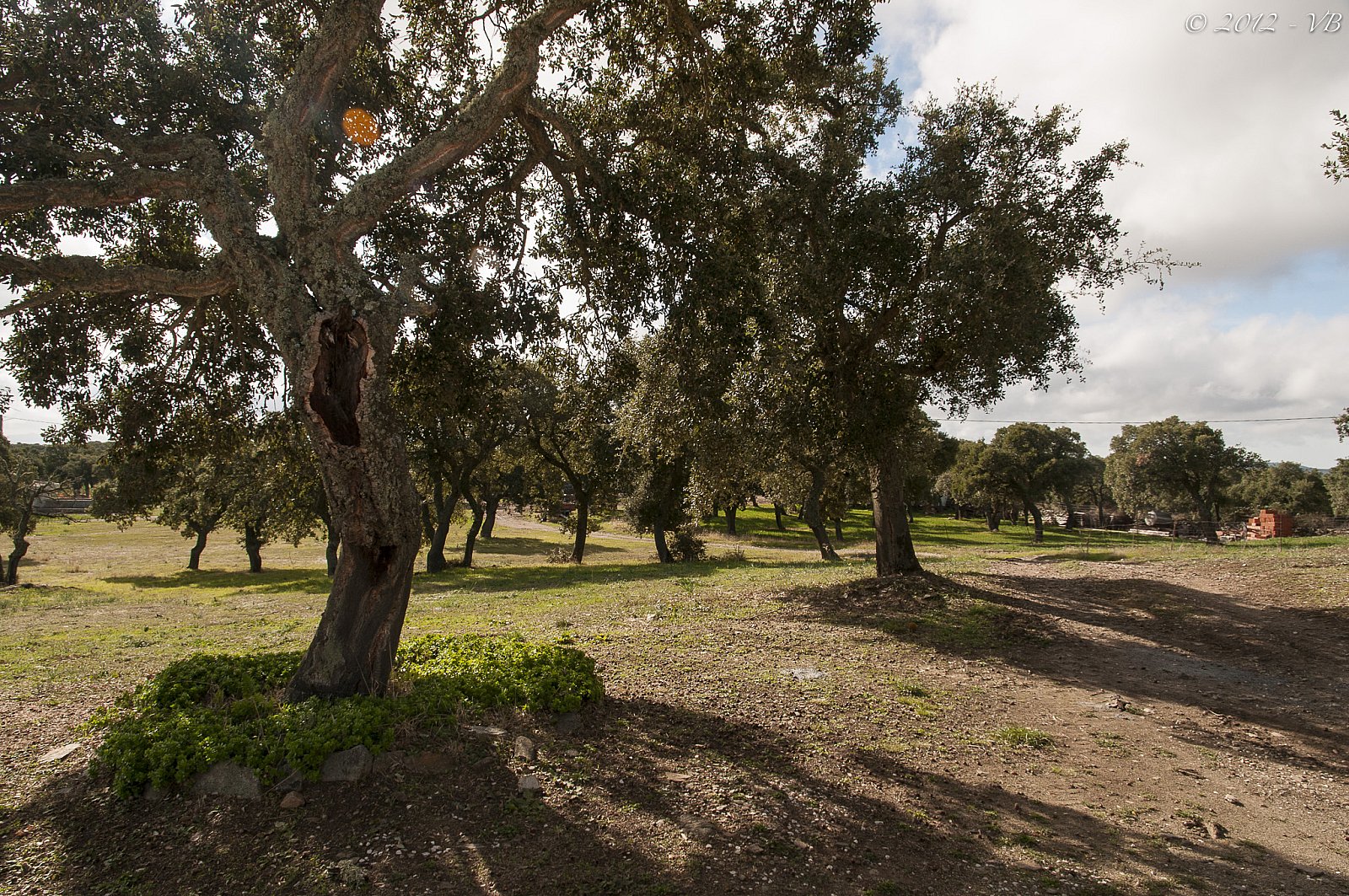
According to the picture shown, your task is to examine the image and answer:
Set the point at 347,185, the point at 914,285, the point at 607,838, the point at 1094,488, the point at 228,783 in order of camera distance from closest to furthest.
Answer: the point at 607,838
the point at 228,783
the point at 347,185
the point at 914,285
the point at 1094,488

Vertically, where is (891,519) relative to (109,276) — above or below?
below

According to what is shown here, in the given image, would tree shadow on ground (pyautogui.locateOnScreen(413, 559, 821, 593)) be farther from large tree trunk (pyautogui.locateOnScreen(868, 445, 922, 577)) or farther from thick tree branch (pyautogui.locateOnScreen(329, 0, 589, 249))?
thick tree branch (pyautogui.locateOnScreen(329, 0, 589, 249))

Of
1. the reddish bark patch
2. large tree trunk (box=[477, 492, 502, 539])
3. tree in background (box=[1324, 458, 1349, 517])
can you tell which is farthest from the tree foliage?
tree in background (box=[1324, 458, 1349, 517])

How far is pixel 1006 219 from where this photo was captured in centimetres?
1290

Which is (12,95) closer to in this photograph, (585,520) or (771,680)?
(771,680)

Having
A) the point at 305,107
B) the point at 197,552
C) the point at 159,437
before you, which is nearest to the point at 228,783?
the point at 305,107

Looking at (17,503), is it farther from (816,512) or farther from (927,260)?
(927,260)

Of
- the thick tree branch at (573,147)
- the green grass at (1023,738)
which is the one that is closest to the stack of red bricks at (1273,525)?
the green grass at (1023,738)

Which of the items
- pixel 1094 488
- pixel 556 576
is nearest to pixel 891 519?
pixel 556 576

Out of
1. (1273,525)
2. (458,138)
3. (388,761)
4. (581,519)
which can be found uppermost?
(458,138)

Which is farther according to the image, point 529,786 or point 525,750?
point 525,750

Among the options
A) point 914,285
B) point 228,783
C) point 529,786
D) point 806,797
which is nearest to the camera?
point 228,783

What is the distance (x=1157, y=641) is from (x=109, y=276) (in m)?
16.3

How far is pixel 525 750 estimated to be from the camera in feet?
21.1
